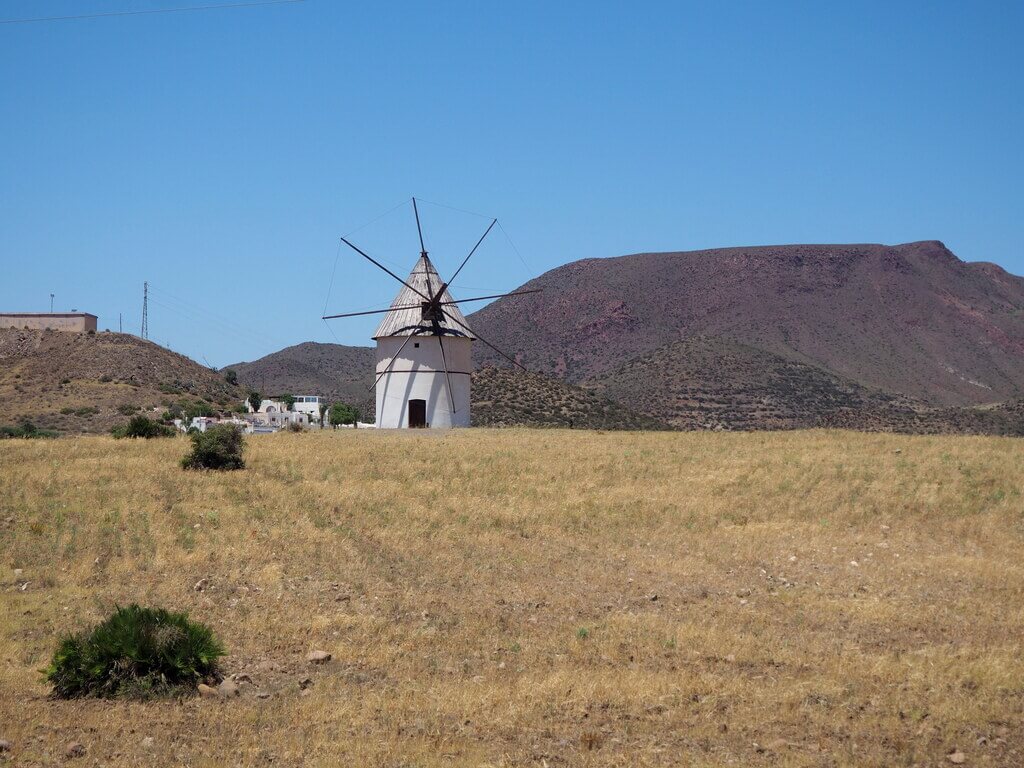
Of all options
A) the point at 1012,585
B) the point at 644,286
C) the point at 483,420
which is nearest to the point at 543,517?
the point at 1012,585

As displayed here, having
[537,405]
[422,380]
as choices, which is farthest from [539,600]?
[537,405]

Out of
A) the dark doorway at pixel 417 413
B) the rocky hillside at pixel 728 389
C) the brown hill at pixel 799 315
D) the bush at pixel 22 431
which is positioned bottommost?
the bush at pixel 22 431

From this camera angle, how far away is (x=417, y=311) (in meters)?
37.0

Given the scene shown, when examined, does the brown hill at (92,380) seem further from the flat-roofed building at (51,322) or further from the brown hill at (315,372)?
the brown hill at (315,372)

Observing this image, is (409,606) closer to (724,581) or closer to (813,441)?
(724,581)

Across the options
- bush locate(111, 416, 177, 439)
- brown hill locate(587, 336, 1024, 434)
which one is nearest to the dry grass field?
bush locate(111, 416, 177, 439)

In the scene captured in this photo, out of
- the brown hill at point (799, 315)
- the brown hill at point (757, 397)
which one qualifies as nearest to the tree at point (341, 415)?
the brown hill at point (757, 397)

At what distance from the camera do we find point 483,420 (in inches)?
1993

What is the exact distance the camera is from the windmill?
36.5 m

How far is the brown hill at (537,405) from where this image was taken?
171ft

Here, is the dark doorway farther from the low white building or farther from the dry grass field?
the low white building

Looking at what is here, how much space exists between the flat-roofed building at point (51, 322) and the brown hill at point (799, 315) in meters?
38.5

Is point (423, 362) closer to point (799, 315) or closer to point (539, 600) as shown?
point (539, 600)

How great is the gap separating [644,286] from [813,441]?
85282mm
